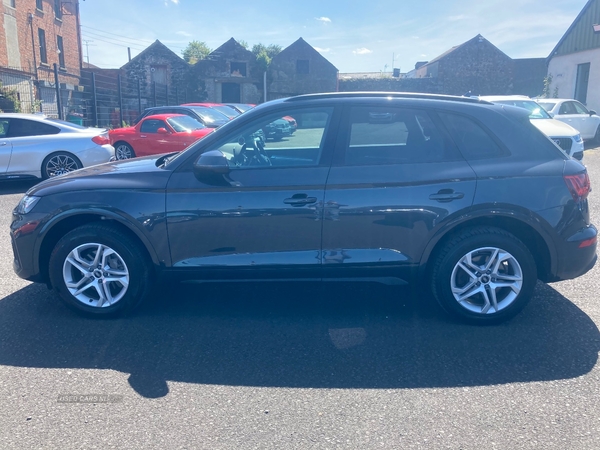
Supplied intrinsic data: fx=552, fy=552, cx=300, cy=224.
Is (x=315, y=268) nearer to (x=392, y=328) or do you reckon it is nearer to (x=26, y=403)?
(x=392, y=328)

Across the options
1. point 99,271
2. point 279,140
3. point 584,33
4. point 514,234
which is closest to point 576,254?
point 514,234

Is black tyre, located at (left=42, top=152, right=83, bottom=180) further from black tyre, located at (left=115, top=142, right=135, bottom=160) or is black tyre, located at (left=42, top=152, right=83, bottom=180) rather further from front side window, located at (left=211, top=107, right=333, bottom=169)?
front side window, located at (left=211, top=107, right=333, bottom=169)

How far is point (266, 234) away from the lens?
4141 millimetres

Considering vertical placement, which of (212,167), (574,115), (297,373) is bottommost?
(297,373)

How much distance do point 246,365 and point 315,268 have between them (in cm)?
92

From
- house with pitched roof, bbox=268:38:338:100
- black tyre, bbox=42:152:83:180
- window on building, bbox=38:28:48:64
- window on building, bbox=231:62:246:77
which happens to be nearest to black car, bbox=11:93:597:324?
black tyre, bbox=42:152:83:180

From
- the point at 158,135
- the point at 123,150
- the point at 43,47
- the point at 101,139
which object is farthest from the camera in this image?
the point at 43,47

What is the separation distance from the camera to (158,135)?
13844mm

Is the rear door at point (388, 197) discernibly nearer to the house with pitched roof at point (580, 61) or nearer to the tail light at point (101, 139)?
the tail light at point (101, 139)

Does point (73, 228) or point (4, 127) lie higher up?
point (4, 127)

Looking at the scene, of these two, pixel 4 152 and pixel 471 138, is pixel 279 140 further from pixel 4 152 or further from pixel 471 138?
pixel 4 152

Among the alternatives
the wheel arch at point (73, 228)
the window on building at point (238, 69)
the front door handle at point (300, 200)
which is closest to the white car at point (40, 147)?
the wheel arch at point (73, 228)

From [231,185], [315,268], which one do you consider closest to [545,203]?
[315,268]

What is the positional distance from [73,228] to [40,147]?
702cm
